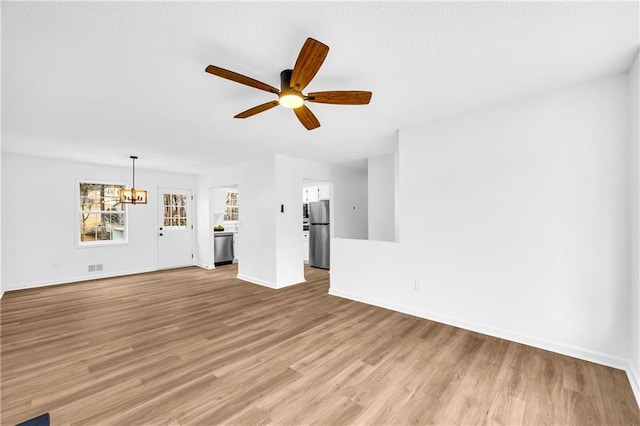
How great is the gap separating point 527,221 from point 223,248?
6.81 meters

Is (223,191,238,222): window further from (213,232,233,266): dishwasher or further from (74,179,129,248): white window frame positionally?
(74,179,129,248): white window frame

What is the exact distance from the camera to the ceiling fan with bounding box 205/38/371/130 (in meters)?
1.54

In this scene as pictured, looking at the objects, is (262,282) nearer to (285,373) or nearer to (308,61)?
(285,373)

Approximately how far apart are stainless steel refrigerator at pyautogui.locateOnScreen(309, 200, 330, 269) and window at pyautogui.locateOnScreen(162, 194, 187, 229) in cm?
343

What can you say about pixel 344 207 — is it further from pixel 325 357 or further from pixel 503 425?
pixel 503 425

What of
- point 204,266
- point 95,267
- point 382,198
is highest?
point 382,198

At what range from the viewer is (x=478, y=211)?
2.93 m

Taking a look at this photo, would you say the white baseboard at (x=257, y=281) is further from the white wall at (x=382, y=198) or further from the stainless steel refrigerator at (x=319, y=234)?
the white wall at (x=382, y=198)

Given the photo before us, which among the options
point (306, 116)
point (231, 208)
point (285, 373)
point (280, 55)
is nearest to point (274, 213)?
point (306, 116)

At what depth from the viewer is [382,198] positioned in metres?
5.20

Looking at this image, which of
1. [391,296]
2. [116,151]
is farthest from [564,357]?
[116,151]

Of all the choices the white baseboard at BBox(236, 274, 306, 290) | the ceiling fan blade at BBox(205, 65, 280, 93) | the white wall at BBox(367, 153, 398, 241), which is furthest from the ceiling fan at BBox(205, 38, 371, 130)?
the white baseboard at BBox(236, 274, 306, 290)

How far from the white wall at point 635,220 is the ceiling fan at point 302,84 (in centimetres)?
203

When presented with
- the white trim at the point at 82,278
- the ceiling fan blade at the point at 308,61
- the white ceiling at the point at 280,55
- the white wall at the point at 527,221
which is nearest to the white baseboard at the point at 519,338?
the white wall at the point at 527,221
